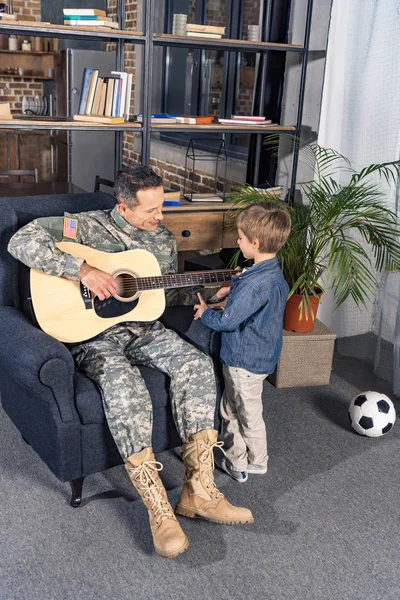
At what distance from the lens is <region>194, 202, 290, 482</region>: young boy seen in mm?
2328

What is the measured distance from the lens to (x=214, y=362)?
2.55 meters

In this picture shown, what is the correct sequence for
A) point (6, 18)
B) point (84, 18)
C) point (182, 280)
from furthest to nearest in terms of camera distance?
point (84, 18) < point (6, 18) < point (182, 280)

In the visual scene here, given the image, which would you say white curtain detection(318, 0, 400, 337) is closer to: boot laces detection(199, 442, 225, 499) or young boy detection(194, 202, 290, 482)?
young boy detection(194, 202, 290, 482)

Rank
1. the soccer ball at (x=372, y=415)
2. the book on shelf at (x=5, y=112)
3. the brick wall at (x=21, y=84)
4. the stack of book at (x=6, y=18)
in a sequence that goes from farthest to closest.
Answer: the brick wall at (x=21, y=84) < the book on shelf at (x=5, y=112) < the stack of book at (x=6, y=18) < the soccer ball at (x=372, y=415)

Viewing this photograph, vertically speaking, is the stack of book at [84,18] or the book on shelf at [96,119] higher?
the stack of book at [84,18]

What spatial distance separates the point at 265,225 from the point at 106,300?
649 millimetres

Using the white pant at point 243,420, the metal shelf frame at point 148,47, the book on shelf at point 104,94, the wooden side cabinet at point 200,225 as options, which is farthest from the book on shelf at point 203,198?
the white pant at point 243,420

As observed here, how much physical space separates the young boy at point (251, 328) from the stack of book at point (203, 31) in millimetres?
1444

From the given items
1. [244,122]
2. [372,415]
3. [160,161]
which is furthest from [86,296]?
[160,161]

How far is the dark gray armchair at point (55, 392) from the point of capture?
7.11ft

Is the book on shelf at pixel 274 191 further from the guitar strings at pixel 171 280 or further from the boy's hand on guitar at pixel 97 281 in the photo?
the boy's hand on guitar at pixel 97 281

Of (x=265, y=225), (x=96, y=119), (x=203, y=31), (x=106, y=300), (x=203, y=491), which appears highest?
(x=203, y=31)

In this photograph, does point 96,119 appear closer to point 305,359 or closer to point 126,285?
point 126,285

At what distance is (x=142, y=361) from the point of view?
2.50 metres
